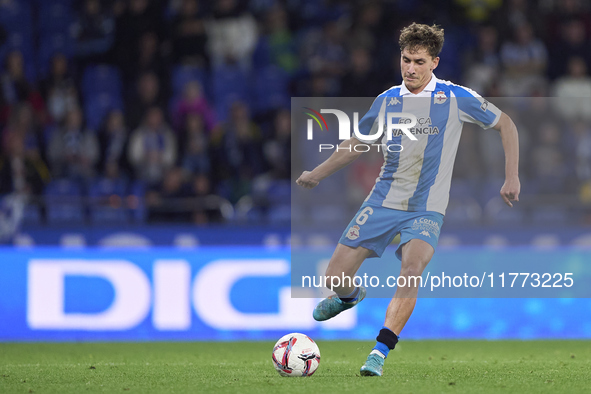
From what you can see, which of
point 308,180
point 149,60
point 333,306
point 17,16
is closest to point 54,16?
point 17,16

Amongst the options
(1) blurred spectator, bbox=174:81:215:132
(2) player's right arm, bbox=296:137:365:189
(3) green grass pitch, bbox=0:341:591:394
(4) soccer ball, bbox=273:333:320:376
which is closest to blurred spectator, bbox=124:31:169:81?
(1) blurred spectator, bbox=174:81:215:132

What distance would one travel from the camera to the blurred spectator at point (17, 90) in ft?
38.8

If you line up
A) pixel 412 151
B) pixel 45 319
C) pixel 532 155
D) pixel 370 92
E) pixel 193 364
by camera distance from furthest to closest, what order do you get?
pixel 370 92 < pixel 532 155 < pixel 45 319 < pixel 193 364 < pixel 412 151

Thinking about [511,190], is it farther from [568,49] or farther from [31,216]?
[568,49]

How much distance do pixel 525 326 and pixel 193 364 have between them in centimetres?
429

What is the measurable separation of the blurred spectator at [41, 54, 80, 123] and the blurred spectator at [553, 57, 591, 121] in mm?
6200

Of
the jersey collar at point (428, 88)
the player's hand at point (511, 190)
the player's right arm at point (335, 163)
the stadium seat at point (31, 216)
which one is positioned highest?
the jersey collar at point (428, 88)

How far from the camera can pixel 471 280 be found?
10000 mm

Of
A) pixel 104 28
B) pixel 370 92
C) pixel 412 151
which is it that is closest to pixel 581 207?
pixel 370 92

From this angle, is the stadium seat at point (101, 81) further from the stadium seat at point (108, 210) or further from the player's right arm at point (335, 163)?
the player's right arm at point (335, 163)

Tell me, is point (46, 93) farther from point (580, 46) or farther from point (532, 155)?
point (580, 46)

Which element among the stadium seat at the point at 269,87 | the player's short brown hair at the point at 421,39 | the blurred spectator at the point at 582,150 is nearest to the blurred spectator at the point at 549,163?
the blurred spectator at the point at 582,150

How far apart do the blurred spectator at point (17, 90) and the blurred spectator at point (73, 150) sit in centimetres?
60

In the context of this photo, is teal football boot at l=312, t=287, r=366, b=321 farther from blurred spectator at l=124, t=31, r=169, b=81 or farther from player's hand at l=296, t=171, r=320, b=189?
blurred spectator at l=124, t=31, r=169, b=81
